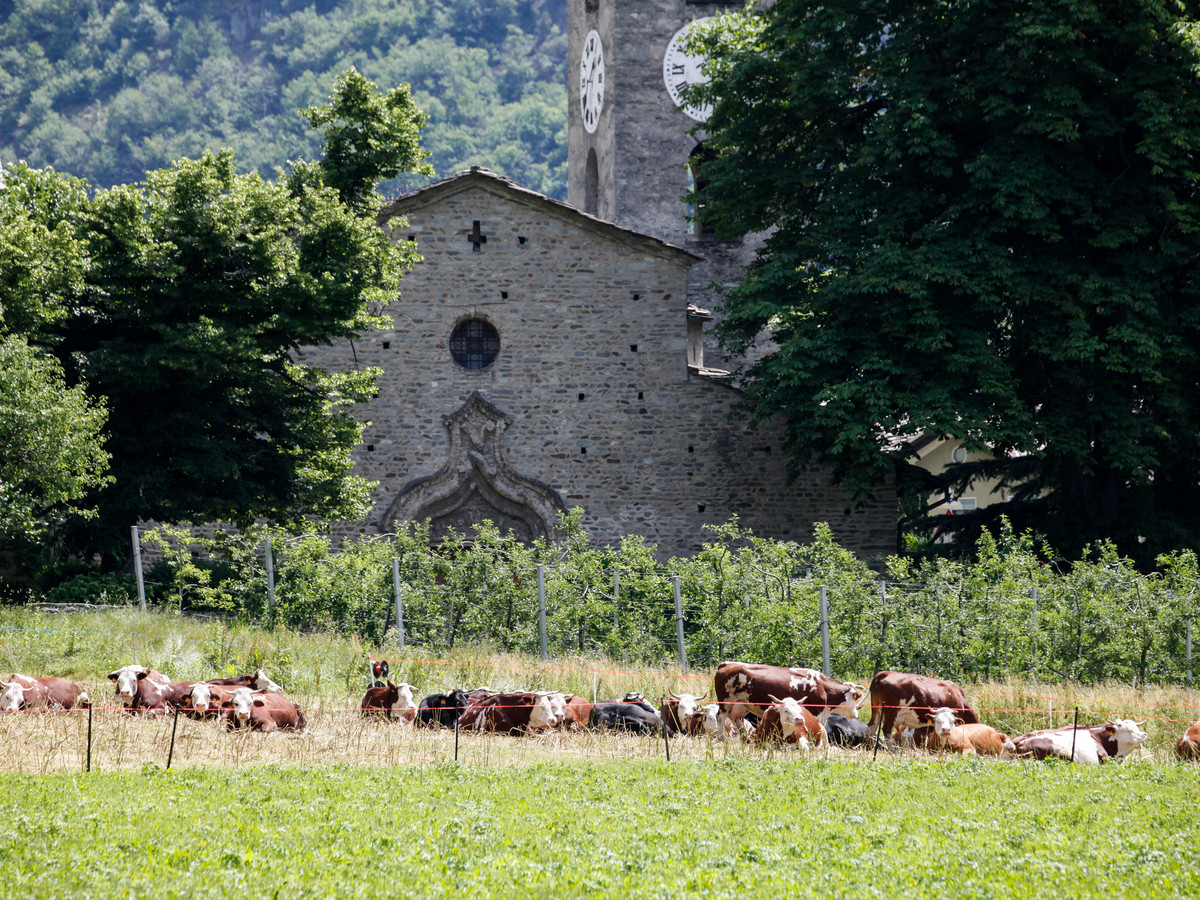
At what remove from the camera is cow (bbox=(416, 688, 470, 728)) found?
412 inches

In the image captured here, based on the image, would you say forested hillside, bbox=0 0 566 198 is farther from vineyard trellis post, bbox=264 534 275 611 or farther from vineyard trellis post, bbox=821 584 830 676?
vineyard trellis post, bbox=821 584 830 676

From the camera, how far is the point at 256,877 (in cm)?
537

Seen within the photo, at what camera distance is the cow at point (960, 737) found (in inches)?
381

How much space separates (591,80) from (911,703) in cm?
2533

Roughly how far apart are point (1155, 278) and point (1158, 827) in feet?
44.6

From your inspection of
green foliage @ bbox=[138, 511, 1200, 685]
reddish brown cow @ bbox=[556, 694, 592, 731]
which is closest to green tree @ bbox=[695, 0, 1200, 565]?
green foliage @ bbox=[138, 511, 1200, 685]

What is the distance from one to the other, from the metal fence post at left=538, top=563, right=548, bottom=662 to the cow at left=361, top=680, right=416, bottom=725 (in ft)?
11.2

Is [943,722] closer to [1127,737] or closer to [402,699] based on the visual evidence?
[1127,737]

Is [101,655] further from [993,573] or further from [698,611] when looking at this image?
[993,573]

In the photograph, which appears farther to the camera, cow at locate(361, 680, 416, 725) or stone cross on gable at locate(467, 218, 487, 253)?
stone cross on gable at locate(467, 218, 487, 253)

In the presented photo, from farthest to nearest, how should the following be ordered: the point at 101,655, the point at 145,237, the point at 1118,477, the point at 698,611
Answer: the point at 1118,477
the point at 145,237
the point at 698,611
the point at 101,655

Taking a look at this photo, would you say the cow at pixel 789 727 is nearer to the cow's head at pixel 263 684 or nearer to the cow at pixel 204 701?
the cow's head at pixel 263 684

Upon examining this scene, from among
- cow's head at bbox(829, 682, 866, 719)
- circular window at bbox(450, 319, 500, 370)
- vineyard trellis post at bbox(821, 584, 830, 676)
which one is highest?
circular window at bbox(450, 319, 500, 370)

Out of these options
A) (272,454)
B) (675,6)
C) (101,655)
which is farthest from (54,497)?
(675,6)
